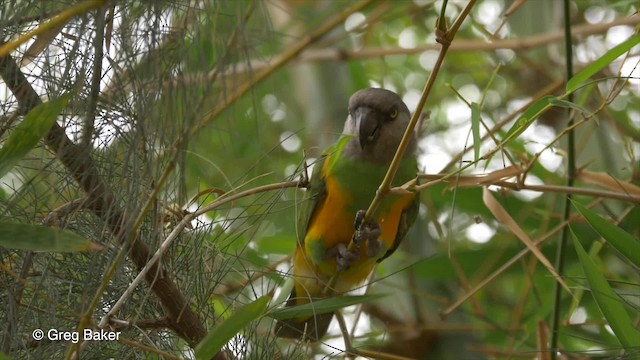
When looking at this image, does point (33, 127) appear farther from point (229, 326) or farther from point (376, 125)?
point (376, 125)

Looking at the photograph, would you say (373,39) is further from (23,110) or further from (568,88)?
(23,110)

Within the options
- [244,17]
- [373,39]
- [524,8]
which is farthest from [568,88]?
[373,39]

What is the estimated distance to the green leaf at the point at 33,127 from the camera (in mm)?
1379

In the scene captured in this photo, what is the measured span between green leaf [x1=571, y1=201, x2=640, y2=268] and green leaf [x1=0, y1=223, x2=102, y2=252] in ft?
3.72

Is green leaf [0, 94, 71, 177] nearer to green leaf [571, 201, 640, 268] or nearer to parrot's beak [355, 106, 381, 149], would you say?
green leaf [571, 201, 640, 268]

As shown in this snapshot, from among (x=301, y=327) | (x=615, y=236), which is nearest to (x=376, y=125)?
(x=301, y=327)

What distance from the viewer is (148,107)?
1.41 metres

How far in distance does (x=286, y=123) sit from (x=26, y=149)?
3286 mm

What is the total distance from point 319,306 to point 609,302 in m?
0.69

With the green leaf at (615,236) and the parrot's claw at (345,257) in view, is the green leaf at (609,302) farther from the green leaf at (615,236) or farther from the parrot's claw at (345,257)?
the parrot's claw at (345,257)

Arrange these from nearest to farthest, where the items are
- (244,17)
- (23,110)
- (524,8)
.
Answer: (244,17) < (23,110) < (524,8)

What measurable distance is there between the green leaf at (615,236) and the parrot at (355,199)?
0.88 meters

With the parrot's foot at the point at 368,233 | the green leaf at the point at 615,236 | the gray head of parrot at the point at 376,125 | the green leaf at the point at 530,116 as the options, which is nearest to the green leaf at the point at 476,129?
the green leaf at the point at 530,116

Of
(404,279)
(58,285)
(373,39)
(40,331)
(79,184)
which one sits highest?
(373,39)
